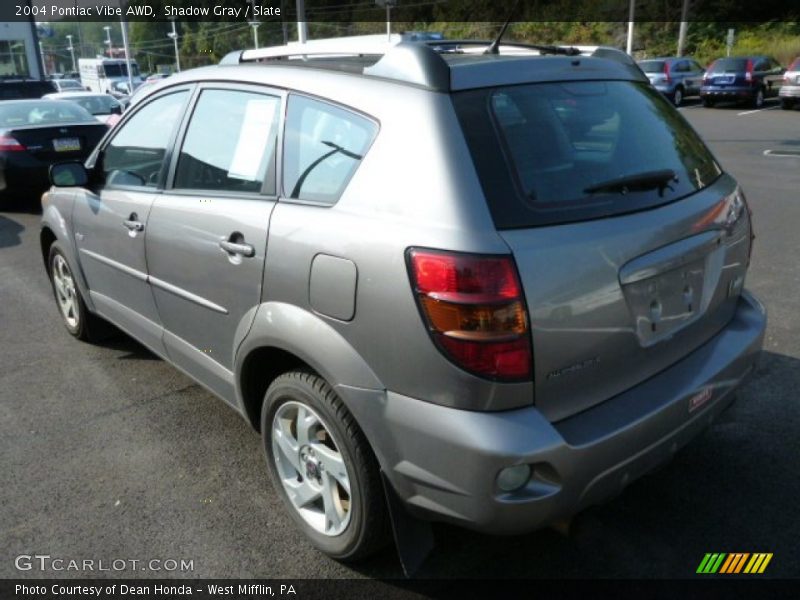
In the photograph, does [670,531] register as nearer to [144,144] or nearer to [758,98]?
[144,144]

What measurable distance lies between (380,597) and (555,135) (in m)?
1.73

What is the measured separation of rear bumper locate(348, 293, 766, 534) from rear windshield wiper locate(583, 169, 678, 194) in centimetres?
65

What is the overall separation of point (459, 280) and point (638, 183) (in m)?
0.84

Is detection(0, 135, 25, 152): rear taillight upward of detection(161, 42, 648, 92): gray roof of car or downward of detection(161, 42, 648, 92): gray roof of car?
downward

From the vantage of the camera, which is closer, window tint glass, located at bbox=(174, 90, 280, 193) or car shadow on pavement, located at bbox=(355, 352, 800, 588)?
car shadow on pavement, located at bbox=(355, 352, 800, 588)

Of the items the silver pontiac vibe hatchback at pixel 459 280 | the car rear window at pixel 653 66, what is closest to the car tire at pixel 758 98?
the car rear window at pixel 653 66

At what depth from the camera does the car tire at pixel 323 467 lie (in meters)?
2.36

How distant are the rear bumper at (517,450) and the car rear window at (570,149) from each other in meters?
0.60

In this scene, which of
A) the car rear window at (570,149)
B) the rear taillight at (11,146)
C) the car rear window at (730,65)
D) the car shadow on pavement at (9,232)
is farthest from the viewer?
the car rear window at (730,65)

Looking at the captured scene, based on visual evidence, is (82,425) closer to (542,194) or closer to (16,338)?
(16,338)

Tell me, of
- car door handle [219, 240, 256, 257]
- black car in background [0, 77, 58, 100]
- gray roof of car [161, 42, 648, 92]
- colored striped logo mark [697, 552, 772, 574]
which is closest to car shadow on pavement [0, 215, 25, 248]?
gray roof of car [161, 42, 648, 92]

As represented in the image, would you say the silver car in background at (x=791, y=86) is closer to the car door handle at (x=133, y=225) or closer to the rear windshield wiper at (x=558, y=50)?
the rear windshield wiper at (x=558, y=50)

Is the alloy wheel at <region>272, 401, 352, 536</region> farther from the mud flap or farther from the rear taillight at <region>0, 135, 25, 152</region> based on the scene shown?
the rear taillight at <region>0, 135, 25, 152</region>

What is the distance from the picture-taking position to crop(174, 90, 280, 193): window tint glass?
2.79 metres
